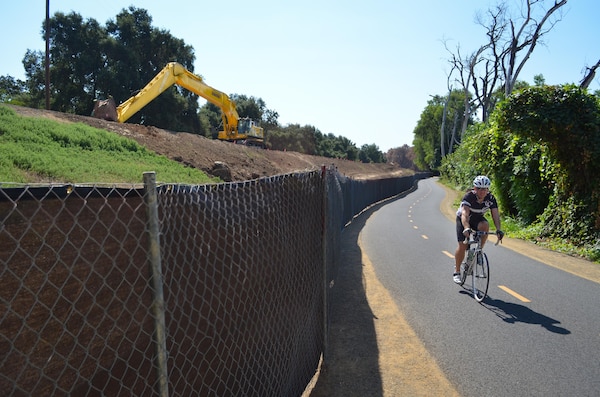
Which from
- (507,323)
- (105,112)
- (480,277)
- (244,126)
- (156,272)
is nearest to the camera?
(156,272)

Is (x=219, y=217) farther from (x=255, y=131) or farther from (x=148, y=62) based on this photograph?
(x=148, y=62)

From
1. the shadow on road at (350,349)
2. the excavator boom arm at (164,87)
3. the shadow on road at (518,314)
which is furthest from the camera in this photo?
the excavator boom arm at (164,87)

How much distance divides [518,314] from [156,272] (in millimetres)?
6127

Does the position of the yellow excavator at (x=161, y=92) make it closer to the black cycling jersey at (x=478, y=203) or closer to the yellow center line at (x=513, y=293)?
the black cycling jersey at (x=478, y=203)

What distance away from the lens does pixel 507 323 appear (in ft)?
20.5

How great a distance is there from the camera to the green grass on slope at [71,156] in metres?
13.5

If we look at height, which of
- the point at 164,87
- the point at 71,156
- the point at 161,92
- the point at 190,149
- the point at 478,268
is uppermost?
the point at 164,87

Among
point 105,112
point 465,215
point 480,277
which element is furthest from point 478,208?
point 105,112

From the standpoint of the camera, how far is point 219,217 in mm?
2789

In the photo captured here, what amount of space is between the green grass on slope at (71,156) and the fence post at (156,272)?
1161 centimetres

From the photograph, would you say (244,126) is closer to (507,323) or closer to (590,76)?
(590,76)

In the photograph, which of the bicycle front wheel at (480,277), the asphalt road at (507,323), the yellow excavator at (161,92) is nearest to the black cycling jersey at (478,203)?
the bicycle front wheel at (480,277)

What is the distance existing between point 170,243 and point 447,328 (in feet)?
16.1

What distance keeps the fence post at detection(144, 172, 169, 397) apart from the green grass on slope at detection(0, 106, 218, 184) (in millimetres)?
11614
